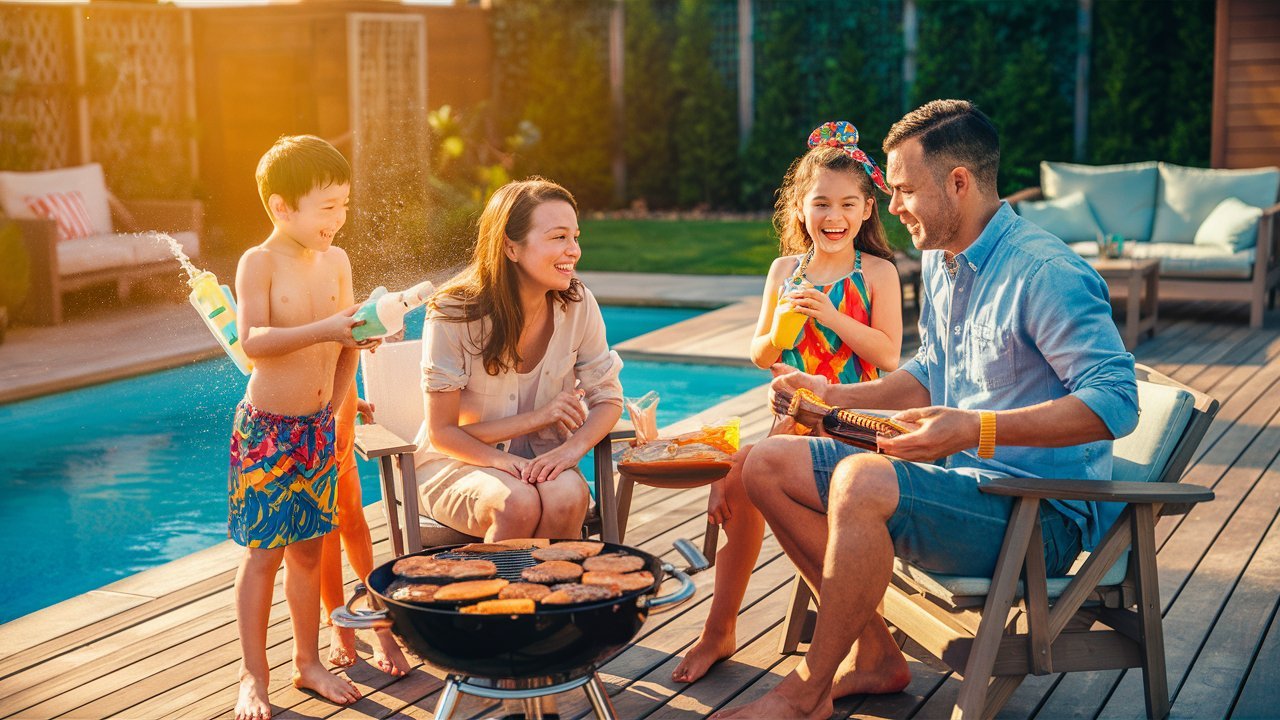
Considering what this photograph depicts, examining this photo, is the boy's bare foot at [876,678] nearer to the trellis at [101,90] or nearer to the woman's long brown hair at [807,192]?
the woman's long brown hair at [807,192]

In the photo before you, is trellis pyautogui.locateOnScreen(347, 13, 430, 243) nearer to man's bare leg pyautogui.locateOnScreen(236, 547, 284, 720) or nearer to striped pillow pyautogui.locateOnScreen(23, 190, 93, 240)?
striped pillow pyautogui.locateOnScreen(23, 190, 93, 240)

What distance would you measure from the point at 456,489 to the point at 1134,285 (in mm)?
4946

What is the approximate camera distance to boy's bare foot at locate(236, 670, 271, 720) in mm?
2379

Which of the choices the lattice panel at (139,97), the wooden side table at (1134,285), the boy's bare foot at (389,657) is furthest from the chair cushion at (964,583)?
the lattice panel at (139,97)

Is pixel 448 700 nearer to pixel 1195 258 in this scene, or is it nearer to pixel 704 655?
pixel 704 655

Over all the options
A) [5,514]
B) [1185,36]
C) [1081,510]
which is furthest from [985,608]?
[1185,36]

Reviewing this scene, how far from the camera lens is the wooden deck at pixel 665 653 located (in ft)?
8.02

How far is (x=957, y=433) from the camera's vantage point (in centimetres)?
208

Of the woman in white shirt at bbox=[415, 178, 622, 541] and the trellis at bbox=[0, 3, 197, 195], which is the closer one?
the woman in white shirt at bbox=[415, 178, 622, 541]

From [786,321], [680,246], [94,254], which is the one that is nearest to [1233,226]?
[680,246]

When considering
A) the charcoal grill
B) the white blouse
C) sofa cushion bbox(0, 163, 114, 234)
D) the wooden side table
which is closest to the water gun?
the white blouse

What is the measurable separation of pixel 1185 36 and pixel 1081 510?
9.67 metres

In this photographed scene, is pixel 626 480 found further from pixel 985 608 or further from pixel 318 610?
pixel 985 608

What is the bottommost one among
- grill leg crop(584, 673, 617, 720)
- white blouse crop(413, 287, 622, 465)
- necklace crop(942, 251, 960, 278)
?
grill leg crop(584, 673, 617, 720)
